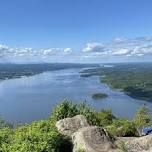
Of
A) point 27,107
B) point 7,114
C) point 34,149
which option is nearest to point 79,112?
point 34,149

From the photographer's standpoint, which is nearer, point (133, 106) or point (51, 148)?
point (51, 148)

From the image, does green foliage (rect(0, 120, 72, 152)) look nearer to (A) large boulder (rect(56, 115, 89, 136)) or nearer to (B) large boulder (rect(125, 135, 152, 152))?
(A) large boulder (rect(56, 115, 89, 136))

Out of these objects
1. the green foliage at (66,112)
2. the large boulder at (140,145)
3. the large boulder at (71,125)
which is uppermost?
the large boulder at (71,125)

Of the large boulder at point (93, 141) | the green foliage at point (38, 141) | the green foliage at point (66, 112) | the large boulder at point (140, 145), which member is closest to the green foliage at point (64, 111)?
the green foliage at point (66, 112)

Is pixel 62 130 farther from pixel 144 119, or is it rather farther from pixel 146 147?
pixel 144 119

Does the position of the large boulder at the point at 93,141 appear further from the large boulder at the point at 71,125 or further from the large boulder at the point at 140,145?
the large boulder at the point at 71,125

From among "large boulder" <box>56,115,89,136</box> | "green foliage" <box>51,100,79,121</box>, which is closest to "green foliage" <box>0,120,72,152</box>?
"large boulder" <box>56,115,89,136</box>

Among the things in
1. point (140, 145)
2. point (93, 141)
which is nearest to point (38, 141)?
point (93, 141)
